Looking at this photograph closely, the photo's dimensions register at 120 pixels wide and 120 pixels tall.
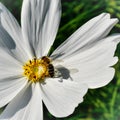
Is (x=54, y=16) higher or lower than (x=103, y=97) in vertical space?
higher

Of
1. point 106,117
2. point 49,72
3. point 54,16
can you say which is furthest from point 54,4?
point 106,117

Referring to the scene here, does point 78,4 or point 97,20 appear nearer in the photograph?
point 97,20

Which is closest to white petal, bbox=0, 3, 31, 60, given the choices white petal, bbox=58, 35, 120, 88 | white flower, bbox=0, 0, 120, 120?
white flower, bbox=0, 0, 120, 120

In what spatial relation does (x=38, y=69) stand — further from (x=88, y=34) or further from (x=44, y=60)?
(x=88, y=34)

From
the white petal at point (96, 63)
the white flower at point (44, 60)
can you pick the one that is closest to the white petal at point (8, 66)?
the white flower at point (44, 60)

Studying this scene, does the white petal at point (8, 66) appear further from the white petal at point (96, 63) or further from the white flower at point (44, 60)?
the white petal at point (96, 63)

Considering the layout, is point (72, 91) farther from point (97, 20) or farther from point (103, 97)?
point (103, 97)

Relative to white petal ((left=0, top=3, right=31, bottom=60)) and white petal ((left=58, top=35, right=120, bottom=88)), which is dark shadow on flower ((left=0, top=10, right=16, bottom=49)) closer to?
white petal ((left=0, top=3, right=31, bottom=60))

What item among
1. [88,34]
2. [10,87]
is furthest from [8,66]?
[88,34]
